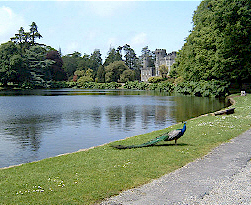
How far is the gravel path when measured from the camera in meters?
4.99

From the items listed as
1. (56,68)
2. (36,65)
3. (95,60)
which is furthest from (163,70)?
(36,65)

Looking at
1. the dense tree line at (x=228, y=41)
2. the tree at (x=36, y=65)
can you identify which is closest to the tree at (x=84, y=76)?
the tree at (x=36, y=65)

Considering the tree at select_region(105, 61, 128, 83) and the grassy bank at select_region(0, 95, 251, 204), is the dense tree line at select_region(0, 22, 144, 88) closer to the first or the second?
the tree at select_region(105, 61, 128, 83)

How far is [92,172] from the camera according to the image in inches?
263

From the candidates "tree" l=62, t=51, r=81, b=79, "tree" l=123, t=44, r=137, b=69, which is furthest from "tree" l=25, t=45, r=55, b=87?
"tree" l=123, t=44, r=137, b=69

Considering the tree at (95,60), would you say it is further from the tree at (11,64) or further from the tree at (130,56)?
the tree at (11,64)

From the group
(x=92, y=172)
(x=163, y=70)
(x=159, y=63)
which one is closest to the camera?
(x=92, y=172)

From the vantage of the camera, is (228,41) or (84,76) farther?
(84,76)

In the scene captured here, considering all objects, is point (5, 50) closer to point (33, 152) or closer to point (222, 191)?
point (33, 152)

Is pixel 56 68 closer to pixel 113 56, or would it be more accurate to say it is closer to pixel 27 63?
pixel 27 63

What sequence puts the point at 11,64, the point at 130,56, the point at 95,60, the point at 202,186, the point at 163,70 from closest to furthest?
the point at 202,186
the point at 11,64
the point at 163,70
the point at 95,60
the point at 130,56

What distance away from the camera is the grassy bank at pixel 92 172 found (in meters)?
5.24

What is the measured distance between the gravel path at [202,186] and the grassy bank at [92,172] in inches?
12.6

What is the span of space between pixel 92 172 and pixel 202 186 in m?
2.50
